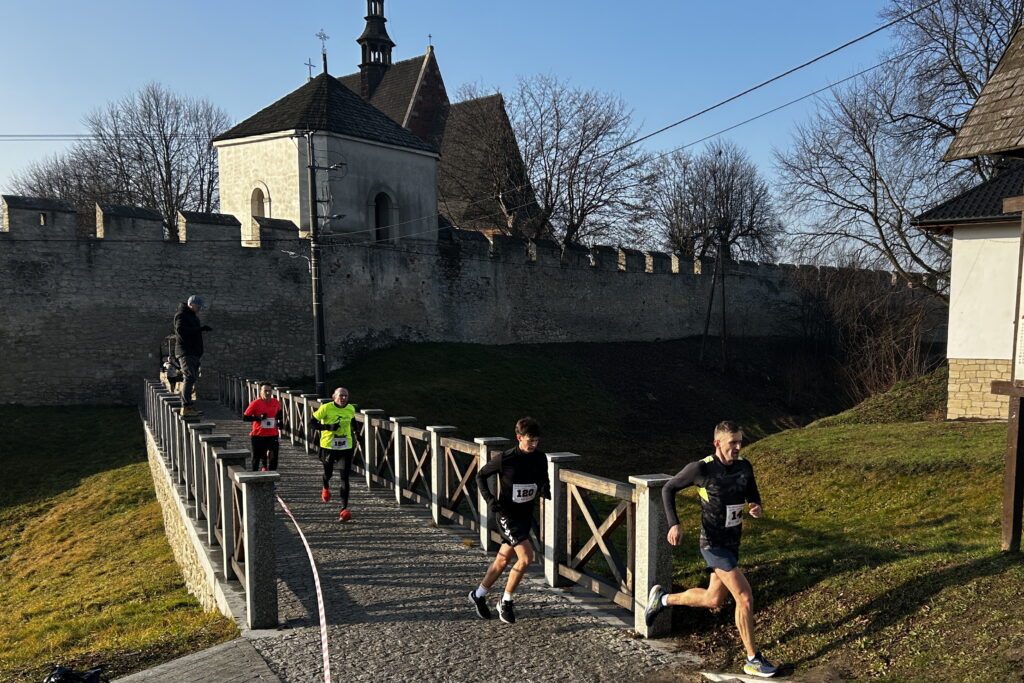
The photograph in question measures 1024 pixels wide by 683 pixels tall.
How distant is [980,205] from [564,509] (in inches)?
526

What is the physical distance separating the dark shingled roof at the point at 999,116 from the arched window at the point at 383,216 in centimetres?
2015

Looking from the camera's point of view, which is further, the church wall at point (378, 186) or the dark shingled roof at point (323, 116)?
the church wall at point (378, 186)

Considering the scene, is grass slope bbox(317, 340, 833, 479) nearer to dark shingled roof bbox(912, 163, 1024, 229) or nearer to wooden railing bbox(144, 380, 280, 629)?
dark shingled roof bbox(912, 163, 1024, 229)

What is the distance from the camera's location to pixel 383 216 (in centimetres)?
2620

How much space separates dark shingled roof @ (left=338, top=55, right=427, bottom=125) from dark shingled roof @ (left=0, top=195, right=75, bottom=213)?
20.4 m

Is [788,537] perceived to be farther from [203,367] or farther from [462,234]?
[462,234]

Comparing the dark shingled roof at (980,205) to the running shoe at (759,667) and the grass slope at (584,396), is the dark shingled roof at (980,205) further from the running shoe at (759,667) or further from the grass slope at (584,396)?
the running shoe at (759,667)

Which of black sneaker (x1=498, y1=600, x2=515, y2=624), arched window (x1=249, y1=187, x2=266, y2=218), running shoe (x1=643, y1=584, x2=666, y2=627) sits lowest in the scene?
black sneaker (x1=498, y1=600, x2=515, y2=624)

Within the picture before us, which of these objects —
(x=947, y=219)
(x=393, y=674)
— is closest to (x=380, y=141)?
(x=947, y=219)

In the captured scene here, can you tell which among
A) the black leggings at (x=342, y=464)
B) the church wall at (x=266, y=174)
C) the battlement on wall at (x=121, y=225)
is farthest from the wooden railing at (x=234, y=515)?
the church wall at (x=266, y=174)

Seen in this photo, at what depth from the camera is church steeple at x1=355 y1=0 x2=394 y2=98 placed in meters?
41.2

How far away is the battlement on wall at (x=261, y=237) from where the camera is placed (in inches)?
758

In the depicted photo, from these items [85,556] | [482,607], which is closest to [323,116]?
[85,556]

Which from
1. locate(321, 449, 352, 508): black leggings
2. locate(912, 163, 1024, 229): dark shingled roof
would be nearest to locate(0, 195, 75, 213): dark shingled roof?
locate(321, 449, 352, 508): black leggings
